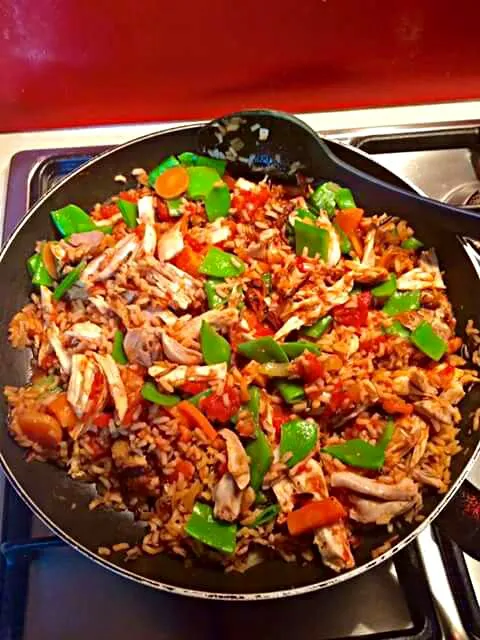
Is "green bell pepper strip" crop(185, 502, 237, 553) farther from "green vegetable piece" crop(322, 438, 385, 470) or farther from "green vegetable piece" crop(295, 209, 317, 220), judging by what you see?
"green vegetable piece" crop(295, 209, 317, 220)

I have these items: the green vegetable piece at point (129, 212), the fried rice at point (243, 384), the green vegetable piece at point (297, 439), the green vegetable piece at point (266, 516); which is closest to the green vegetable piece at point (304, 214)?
the fried rice at point (243, 384)

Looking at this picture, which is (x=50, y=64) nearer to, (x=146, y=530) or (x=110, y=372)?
(x=110, y=372)

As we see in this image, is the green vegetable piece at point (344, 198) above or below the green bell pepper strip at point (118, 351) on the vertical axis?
above

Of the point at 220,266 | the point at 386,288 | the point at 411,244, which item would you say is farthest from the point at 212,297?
the point at 411,244

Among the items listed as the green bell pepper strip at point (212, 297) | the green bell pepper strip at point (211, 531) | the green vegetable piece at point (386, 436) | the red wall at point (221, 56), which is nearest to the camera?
the green bell pepper strip at point (211, 531)

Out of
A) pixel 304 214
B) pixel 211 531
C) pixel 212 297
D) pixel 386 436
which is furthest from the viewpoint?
pixel 304 214

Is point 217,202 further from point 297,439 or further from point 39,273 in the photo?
point 297,439

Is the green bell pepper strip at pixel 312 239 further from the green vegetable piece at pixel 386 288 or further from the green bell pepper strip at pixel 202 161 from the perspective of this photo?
the green bell pepper strip at pixel 202 161
